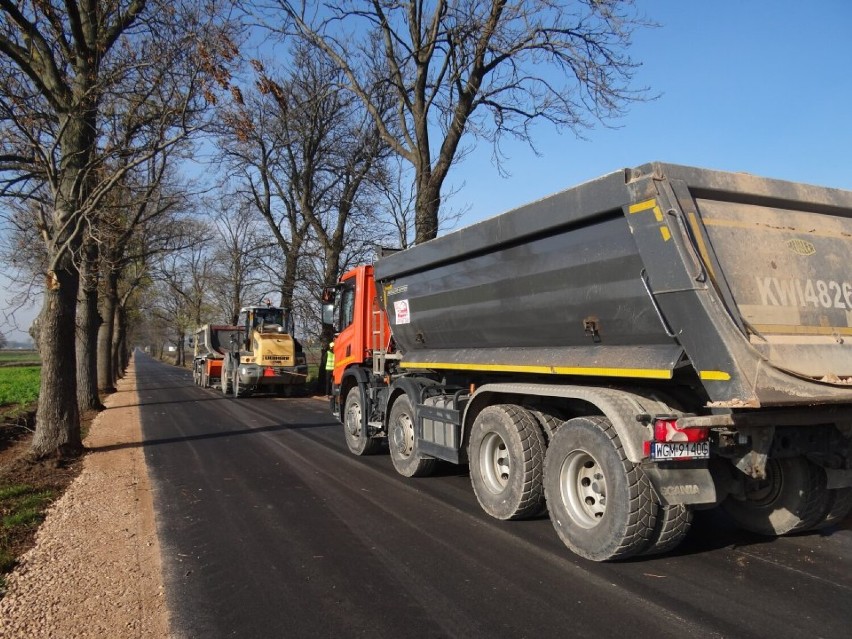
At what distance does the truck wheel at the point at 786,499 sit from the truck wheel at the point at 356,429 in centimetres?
533

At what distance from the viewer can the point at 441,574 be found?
4.54m

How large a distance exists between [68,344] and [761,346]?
9376mm

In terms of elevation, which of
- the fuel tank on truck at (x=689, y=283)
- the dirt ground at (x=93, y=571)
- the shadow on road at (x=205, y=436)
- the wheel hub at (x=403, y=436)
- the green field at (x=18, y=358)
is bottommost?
the dirt ground at (x=93, y=571)

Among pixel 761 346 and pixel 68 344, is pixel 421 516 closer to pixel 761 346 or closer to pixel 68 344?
pixel 761 346

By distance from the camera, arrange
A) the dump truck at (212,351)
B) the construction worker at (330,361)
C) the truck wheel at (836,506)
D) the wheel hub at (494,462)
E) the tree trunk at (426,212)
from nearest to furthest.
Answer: the truck wheel at (836,506), the wheel hub at (494,462), the construction worker at (330,361), the tree trunk at (426,212), the dump truck at (212,351)

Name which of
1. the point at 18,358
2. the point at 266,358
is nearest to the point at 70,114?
the point at 266,358

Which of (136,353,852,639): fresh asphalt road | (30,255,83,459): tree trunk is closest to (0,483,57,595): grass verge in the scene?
(136,353,852,639): fresh asphalt road

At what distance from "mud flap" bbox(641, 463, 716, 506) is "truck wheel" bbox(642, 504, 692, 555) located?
8.6 inches

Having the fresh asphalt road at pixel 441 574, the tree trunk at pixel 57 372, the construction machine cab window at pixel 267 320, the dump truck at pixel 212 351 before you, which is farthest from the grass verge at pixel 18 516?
the dump truck at pixel 212 351

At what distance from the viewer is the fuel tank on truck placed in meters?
4.04

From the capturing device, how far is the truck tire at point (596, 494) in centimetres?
444

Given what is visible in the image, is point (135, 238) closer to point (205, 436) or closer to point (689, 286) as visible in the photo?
point (205, 436)

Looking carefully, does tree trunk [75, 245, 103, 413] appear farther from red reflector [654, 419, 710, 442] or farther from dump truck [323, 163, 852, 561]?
red reflector [654, 419, 710, 442]

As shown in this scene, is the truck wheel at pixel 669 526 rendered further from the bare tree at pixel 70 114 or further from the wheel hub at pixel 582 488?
the bare tree at pixel 70 114
